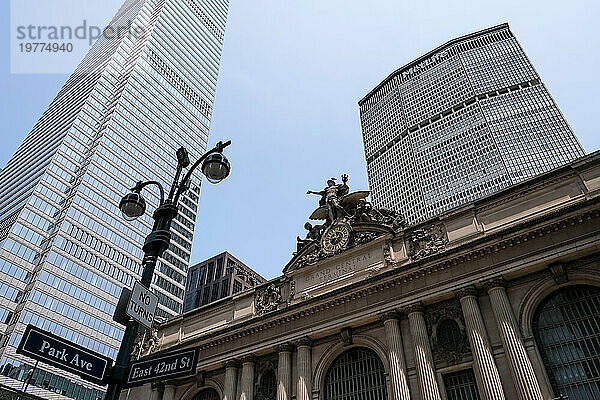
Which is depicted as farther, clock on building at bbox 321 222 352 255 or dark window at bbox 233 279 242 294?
dark window at bbox 233 279 242 294

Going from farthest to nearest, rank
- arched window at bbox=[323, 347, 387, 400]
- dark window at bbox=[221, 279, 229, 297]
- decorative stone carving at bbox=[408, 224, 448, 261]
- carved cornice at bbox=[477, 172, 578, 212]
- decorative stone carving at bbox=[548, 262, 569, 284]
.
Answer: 1. dark window at bbox=[221, 279, 229, 297]
2. decorative stone carving at bbox=[408, 224, 448, 261]
3. arched window at bbox=[323, 347, 387, 400]
4. carved cornice at bbox=[477, 172, 578, 212]
5. decorative stone carving at bbox=[548, 262, 569, 284]

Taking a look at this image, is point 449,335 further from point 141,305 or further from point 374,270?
point 141,305

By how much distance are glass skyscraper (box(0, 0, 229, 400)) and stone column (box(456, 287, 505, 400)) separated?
2158 inches

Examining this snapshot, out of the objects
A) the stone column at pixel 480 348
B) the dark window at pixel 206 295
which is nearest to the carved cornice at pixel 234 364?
the stone column at pixel 480 348

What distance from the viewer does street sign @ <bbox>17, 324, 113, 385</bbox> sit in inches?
331

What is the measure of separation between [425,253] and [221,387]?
51.1ft

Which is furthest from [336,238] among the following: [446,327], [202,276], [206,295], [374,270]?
[202,276]

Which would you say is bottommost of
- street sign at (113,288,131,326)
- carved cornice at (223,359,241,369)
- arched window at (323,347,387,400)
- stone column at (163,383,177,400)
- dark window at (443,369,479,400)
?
street sign at (113,288,131,326)

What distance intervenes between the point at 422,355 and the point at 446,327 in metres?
2.09

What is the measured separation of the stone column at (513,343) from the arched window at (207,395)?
18241 mm

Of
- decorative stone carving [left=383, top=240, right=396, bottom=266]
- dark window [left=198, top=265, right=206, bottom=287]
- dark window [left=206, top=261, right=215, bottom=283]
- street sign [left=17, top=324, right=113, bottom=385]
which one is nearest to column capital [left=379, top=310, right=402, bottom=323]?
decorative stone carving [left=383, top=240, right=396, bottom=266]

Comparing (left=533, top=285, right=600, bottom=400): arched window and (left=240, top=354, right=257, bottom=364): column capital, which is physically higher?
(left=240, top=354, right=257, bottom=364): column capital

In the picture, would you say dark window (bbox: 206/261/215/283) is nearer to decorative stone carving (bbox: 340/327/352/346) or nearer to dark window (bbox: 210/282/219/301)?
dark window (bbox: 210/282/219/301)

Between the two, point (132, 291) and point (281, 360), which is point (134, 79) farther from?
point (132, 291)
